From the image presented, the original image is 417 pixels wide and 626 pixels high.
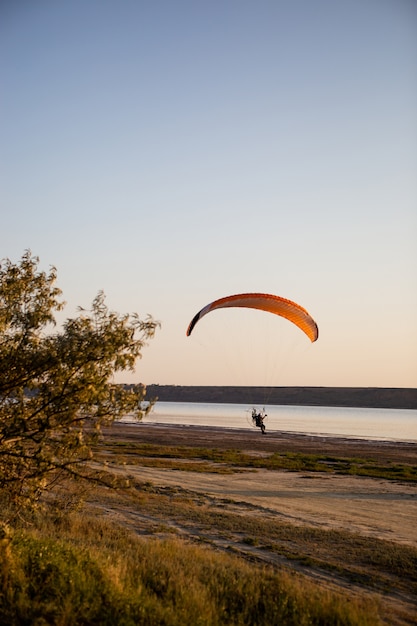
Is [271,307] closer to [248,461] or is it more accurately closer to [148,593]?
[248,461]

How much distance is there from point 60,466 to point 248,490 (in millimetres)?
20295

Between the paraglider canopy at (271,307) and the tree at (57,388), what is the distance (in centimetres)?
1788

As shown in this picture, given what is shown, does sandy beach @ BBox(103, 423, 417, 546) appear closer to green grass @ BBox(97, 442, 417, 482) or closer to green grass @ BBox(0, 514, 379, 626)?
green grass @ BBox(97, 442, 417, 482)

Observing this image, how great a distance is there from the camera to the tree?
957 cm

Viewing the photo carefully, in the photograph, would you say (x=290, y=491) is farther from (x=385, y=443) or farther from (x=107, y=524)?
(x=385, y=443)

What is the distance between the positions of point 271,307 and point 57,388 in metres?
21.2

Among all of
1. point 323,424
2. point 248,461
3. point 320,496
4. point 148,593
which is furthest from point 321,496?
point 323,424

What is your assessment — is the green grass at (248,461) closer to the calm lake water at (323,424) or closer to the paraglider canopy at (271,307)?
the paraglider canopy at (271,307)

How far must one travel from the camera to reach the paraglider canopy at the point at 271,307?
28359mm

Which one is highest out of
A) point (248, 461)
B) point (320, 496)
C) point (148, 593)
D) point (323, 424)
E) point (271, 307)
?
point (271, 307)

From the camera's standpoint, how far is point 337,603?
10.4 meters

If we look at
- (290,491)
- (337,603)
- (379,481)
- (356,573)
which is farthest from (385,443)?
(337,603)

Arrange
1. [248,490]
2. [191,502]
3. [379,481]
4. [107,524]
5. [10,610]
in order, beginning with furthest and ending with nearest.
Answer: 1. [379,481]
2. [248,490]
3. [191,502]
4. [107,524]
5. [10,610]

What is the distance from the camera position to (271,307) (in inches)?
1179
